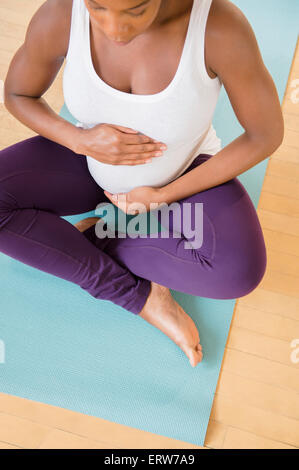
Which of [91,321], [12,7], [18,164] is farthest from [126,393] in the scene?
[12,7]

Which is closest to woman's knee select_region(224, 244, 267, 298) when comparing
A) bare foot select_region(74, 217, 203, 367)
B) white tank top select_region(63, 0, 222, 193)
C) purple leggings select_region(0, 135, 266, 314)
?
purple leggings select_region(0, 135, 266, 314)

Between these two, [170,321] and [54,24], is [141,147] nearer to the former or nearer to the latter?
[54,24]

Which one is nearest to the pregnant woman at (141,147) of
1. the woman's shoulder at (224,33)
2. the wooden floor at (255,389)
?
the woman's shoulder at (224,33)

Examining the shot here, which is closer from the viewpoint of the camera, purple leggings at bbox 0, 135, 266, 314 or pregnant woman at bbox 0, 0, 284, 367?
pregnant woman at bbox 0, 0, 284, 367

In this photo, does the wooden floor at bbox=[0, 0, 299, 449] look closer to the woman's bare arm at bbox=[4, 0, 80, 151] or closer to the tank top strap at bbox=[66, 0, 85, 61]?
the woman's bare arm at bbox=[4, 0, 80, 151]

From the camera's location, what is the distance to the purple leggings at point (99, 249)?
1279 mm

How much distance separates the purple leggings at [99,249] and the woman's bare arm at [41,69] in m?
0.11

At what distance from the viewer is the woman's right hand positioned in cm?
112

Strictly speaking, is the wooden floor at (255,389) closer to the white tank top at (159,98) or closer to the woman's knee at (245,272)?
the woman's knee at (245,272)

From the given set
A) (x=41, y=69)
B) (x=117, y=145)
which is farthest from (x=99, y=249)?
(x=41, y=69)

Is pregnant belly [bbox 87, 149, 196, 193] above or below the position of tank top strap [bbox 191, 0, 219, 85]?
below

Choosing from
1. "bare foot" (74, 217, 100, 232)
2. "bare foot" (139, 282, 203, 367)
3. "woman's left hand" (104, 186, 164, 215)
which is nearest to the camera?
"woman's left hand" (104, 186, 164, 215)

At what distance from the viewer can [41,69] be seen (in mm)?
1151

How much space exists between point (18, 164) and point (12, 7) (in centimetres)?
125
